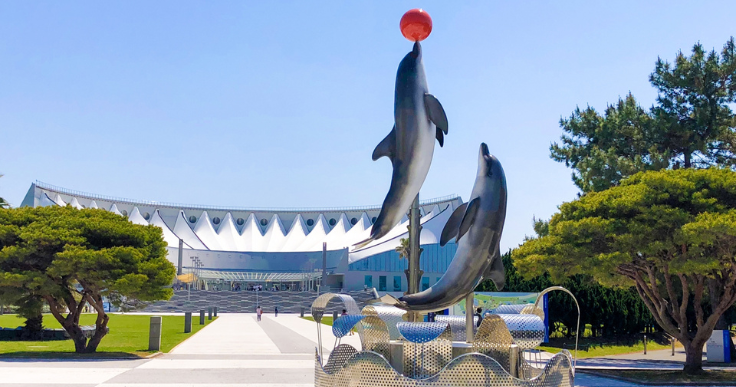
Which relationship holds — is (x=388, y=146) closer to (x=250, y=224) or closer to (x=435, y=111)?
(x=435, y=111)

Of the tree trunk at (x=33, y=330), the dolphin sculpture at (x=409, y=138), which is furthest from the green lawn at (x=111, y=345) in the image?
the dolphin sculpture at (x=409, y=138)

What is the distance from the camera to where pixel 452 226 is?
8.73 m

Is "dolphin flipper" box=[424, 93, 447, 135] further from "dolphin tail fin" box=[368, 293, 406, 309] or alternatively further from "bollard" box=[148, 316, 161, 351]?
"bollard" box=[148, 316, 161, 351]

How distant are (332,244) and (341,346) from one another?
228ft

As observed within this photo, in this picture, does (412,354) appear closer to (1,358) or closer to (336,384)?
(336,384)

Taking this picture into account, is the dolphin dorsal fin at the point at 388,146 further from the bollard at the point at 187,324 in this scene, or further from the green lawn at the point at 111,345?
the bollard at the point at 187,324

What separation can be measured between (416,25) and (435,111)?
1.25 metres

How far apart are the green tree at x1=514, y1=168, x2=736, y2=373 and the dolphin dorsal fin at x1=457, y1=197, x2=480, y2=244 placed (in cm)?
734

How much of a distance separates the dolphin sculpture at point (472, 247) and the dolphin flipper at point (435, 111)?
36.6 inches

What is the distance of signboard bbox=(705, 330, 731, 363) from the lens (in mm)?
19281

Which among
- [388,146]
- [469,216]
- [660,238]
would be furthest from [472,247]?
[660,238]

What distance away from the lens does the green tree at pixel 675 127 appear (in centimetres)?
2134

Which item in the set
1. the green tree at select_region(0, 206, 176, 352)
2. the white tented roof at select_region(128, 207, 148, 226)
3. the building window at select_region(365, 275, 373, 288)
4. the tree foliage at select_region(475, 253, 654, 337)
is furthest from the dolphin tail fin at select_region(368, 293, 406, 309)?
the white tented roof at select_region(128, 207, 148, 226)

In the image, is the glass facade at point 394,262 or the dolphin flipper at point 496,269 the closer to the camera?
the dolphin flipper at point 496,269
